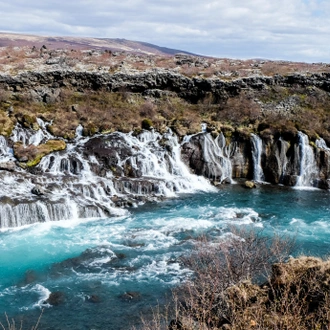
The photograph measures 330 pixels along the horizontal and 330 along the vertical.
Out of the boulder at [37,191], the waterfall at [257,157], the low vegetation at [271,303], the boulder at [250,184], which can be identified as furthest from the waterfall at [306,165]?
the low vegetation at [271,303]

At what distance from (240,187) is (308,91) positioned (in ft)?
73.2

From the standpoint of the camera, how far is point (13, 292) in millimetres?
21438

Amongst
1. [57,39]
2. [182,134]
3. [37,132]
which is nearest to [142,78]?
[182,134]

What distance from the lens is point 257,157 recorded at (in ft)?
149

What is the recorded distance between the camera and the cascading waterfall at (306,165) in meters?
Answer: 43.5

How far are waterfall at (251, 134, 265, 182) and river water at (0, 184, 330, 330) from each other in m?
5.03

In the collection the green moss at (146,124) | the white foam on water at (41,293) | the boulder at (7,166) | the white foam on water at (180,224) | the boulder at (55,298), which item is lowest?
the white foam on water at (41,293)

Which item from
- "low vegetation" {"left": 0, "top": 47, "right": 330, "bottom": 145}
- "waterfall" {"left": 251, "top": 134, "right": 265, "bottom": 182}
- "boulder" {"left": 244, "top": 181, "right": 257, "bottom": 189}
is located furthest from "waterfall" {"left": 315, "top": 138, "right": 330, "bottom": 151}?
"boulder" {"left": 244, "top": 181, "right": 257, "bottom": 189}

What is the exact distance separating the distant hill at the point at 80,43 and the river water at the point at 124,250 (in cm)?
8826

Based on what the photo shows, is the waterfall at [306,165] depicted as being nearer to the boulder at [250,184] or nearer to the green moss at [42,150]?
the boulder at [250,184]

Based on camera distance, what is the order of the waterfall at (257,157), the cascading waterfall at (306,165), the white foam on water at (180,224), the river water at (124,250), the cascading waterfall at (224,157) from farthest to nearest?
the waterfall at (257,157), the cascading waterfall at (224,157), the cascading waterfall at (306,165), the white foam on water at (180,224), the river water at (124,250)

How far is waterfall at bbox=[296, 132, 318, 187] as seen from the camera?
43531 millimetres

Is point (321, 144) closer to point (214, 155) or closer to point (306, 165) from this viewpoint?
point (306, 165)

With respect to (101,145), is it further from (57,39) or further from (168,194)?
(57,39)
